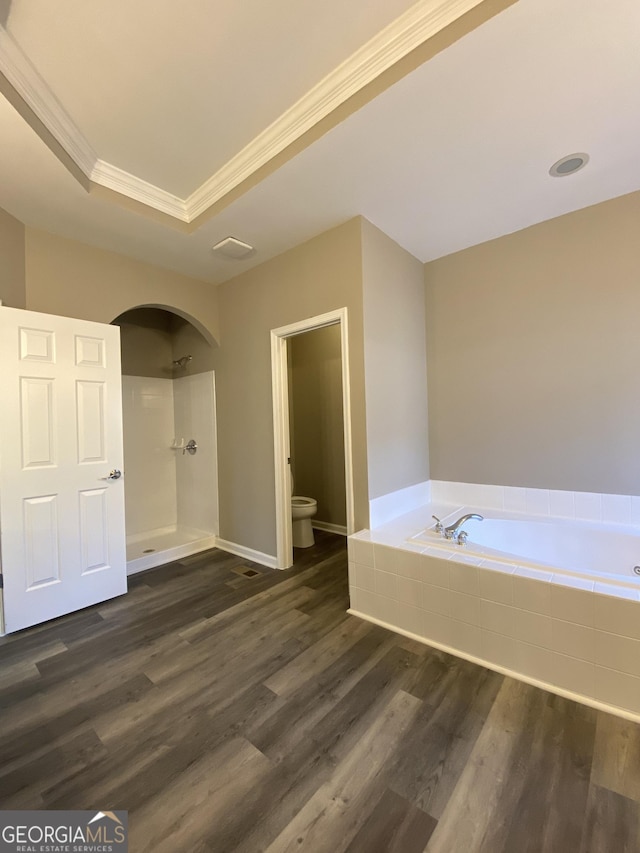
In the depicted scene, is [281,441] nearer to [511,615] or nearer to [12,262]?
[511,615]

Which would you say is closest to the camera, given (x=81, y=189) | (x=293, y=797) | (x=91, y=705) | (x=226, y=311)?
(x=293, y=797)

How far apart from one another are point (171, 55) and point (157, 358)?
9.39 feet

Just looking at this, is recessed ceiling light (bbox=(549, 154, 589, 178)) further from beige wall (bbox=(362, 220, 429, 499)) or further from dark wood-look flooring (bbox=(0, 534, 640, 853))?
dark wood-look flooring (bbox=(0, 534, 640, 853))

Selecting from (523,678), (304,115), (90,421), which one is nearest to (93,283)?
(90,421)

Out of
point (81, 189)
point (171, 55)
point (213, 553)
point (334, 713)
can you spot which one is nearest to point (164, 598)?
point (213, 553)

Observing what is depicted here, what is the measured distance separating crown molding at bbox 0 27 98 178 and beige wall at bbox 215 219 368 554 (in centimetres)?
133

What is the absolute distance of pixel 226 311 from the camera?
3.29 m

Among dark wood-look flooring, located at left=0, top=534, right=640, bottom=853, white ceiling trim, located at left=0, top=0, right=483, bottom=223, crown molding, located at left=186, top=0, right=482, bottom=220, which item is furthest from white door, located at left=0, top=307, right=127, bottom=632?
crown molding, located at left=186, top=0, right=482, bottom=220

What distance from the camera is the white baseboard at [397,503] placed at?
7.79 feet

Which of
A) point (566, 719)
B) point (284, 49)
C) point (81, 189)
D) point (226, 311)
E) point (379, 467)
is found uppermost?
point (284, 49)

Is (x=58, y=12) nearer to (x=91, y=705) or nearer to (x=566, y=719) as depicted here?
(x=91, y=705)

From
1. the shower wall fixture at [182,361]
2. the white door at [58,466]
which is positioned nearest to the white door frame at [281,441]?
the white door at [58,466]

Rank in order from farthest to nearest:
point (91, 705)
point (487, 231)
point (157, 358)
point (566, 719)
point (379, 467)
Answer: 1. point (157, 358)
2. point (487, 231)
3. point (379, 467)
4. point (91, 705)
5. point (566, 719)

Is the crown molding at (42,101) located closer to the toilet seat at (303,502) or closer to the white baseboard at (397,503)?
the white baseboard at (397,503)
